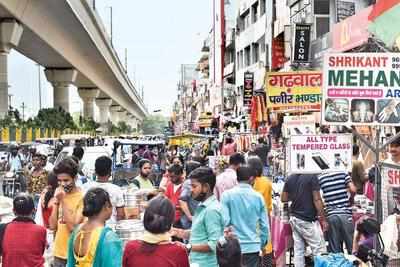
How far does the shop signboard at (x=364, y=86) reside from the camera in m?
6.47

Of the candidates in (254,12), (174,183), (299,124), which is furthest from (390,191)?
(254,12)

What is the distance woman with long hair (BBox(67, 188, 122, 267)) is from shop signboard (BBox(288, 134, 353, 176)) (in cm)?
301

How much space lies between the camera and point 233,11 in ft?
259

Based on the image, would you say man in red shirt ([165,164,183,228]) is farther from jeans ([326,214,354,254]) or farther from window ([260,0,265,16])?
window ([260,0,265,16])

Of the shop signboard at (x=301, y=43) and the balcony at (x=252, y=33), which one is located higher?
the balcony at (x=252, y=33)

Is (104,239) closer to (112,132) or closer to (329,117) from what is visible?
(329,117)

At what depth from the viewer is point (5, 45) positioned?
34.8 m

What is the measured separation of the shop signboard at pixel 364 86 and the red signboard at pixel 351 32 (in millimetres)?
11388

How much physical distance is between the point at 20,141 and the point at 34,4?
8365 mm

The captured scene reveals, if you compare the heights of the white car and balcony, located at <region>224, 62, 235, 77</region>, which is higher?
balcony, located at <region>224, 62, 235, 77</region>

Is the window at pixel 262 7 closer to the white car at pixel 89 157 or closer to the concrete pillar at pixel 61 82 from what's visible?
the concrete pillar at pixel 61 82

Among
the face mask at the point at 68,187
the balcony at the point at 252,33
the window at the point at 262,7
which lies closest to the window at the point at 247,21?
the balcony at the point at 252,33

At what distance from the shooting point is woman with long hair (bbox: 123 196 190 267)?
14.9 feet

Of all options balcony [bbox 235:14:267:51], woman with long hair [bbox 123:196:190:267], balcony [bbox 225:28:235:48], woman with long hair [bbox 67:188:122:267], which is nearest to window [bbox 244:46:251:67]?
balcony [bbox 235:14:267:51]
